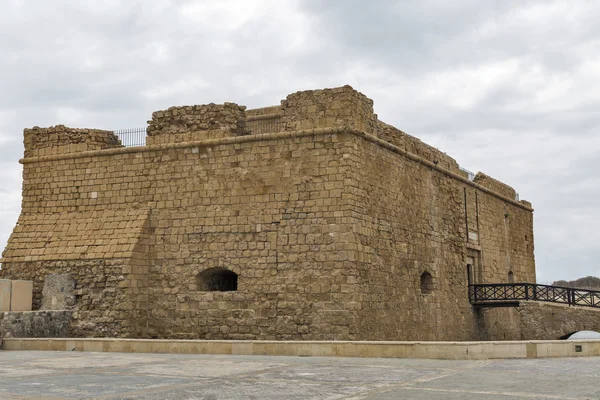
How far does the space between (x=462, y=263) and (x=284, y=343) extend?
9.80 metres

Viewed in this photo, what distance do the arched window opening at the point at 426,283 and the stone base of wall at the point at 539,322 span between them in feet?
11.5

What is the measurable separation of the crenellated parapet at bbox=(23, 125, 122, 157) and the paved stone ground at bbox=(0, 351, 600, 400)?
736 cm

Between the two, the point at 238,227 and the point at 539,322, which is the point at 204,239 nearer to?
the point at 238,227

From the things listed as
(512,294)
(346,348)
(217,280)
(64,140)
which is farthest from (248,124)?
(512,294)

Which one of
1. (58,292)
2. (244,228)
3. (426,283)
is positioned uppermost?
(244,228)

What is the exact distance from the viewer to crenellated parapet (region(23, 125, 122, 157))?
669 inches

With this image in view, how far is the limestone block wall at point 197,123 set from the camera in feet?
51.9

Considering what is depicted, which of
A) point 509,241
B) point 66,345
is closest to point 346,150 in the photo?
point 66,345

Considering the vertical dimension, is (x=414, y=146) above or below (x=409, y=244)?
above

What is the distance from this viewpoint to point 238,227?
49.4 feet

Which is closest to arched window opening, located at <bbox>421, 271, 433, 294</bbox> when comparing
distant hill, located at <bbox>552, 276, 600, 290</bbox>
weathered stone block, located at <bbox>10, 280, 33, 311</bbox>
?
weathered stone block, located at <bbox>10, 280, 33, 311</bbox>

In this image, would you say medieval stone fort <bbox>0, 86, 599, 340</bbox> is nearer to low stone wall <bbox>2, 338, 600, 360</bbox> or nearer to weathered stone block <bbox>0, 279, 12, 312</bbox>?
weathered stone block <bbox>0, 279, 12, 312</bbox>

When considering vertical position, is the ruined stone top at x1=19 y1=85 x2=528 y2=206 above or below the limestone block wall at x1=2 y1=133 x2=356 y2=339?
above

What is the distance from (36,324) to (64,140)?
16.0ft
